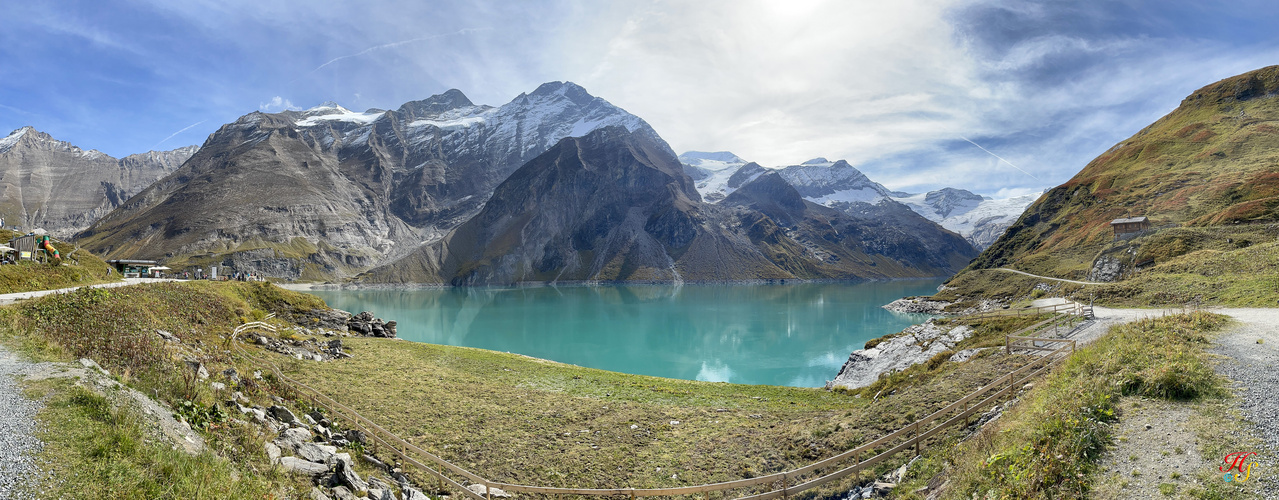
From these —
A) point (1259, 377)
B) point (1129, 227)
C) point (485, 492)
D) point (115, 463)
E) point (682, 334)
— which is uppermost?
Answer: point (1129, 227)

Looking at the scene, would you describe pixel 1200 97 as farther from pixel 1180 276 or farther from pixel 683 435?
pixel 683 435

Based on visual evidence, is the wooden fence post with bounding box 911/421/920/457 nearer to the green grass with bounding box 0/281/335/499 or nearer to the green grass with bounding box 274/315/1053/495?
the green grass with bounding box 274/315/1053/495

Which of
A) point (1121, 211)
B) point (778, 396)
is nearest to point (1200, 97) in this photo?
point (1121, 211)

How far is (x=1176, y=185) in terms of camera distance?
271ft

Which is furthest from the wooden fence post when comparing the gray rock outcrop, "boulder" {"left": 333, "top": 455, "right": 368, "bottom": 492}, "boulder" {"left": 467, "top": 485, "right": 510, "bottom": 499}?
the gray rock outcrop

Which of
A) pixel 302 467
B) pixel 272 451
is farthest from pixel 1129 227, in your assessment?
pixel 272 451

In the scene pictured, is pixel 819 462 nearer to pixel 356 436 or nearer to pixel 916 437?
pixel 916 437

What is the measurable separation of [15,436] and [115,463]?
1.73 metres

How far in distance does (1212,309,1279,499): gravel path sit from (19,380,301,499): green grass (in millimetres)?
15768

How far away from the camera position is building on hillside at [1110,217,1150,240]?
2859 inches

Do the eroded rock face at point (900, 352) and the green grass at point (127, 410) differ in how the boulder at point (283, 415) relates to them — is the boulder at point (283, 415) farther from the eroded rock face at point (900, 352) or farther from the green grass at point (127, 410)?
the eroded rock face at point (900, 352)

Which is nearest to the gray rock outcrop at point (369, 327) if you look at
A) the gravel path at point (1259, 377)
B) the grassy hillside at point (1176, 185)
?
the gravel path at point (1259, 377)

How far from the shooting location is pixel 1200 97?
115 metres

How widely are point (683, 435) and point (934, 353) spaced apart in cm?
1780
